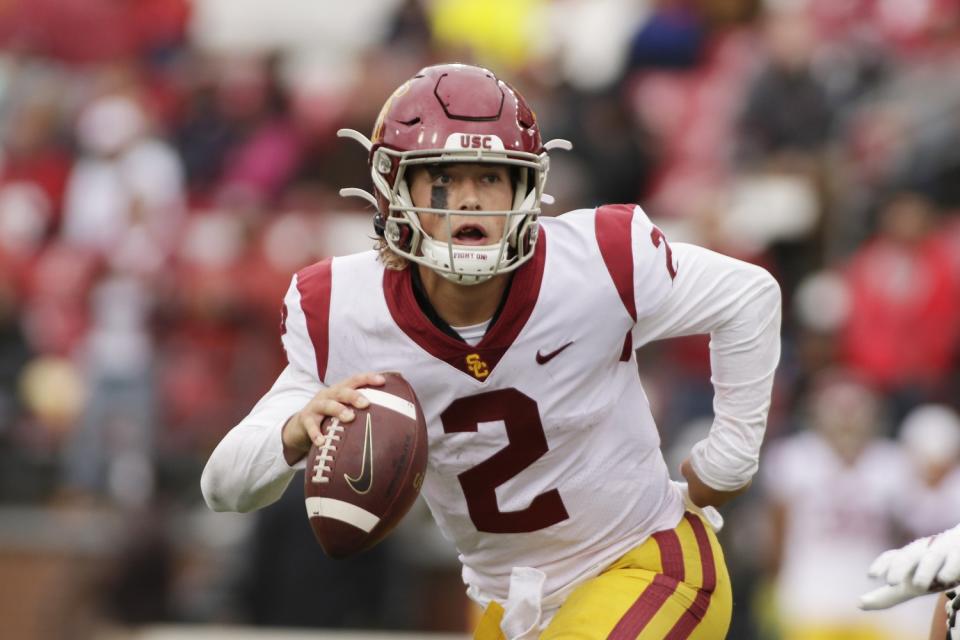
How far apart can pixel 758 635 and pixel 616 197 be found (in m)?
2.77

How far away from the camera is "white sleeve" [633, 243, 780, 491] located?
443cm

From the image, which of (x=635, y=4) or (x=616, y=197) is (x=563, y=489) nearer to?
(x=616, y=197)

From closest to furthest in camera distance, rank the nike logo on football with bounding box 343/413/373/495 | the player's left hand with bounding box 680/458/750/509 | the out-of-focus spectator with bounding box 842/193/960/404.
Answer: the nike logo on football with bounding box 343/413/373/495, the player's left hand with bounding box 680/458/750/509, the out-of-focus spectator with bounding box 842/193/960/404

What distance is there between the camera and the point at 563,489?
444 cm

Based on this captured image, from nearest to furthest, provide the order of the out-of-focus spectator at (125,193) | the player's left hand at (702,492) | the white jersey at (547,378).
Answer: the white jersey at (547,378) → the player's left hand at (702,492) → the out-of-focus spectator at (125,193)

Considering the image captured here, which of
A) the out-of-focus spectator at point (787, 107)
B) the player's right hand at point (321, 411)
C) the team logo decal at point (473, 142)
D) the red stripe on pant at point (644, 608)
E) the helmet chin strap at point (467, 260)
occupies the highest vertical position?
the out-of-focus spectator at point (787, 107)

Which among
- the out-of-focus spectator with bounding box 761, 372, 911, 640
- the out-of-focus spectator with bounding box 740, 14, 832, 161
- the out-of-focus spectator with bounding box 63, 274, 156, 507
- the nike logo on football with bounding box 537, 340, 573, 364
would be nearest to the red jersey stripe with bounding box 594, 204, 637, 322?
the nike logo on football with bounding box 537, 340, 573, 364

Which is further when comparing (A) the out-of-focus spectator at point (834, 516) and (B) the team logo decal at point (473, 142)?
(A) the out-of-focus spectator at point (834, 516)

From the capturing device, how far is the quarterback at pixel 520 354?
14.0 ft

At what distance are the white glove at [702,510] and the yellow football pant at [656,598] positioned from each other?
53mm

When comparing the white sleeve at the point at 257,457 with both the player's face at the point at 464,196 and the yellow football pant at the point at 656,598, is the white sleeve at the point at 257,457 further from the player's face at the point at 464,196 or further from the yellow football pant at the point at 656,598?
the yellow football pant at the point at 656,598

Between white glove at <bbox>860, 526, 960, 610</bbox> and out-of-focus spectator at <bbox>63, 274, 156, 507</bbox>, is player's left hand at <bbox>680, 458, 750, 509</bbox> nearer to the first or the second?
white glove at <bbox>860, 526, 960, 610</bbox>

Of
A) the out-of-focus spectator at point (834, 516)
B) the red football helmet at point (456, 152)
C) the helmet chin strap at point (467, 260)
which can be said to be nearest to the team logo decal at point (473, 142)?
the red football helmet at point (456, 152)

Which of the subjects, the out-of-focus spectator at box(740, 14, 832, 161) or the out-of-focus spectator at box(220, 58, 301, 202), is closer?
the out-of-focus spectator at box(740, 14, 832, 161)
